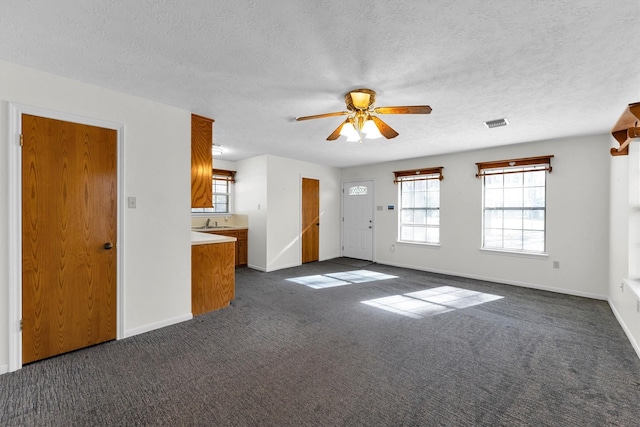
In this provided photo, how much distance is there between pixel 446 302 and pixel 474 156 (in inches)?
111

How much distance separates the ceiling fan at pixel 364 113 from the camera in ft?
8.34

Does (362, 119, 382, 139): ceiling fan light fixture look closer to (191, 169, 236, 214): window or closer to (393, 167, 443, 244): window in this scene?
(393, 167, 443, 244): window

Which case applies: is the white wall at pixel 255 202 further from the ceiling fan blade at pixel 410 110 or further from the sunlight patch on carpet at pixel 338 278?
the ceiling fan blade at pixel 410 110

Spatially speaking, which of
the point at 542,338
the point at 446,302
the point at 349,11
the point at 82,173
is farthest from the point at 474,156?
the point at 82,173

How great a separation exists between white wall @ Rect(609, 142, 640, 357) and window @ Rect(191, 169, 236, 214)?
6.35 m

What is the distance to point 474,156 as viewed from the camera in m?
5.23

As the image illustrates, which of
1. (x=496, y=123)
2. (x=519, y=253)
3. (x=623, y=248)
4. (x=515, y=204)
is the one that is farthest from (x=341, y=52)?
(x=519, y=253)

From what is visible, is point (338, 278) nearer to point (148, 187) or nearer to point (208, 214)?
point (208, 214)

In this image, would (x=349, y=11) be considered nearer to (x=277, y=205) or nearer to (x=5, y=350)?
(x=5, y=350)

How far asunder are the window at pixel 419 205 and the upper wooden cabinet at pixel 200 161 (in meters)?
4.09

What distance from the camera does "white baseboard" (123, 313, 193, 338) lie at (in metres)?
2.84

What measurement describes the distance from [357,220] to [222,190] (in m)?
3.28

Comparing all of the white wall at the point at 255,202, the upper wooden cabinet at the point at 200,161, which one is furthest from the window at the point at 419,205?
Answer: the upper wooden cabinet at the point at 200,161

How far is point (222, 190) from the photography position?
653cm
